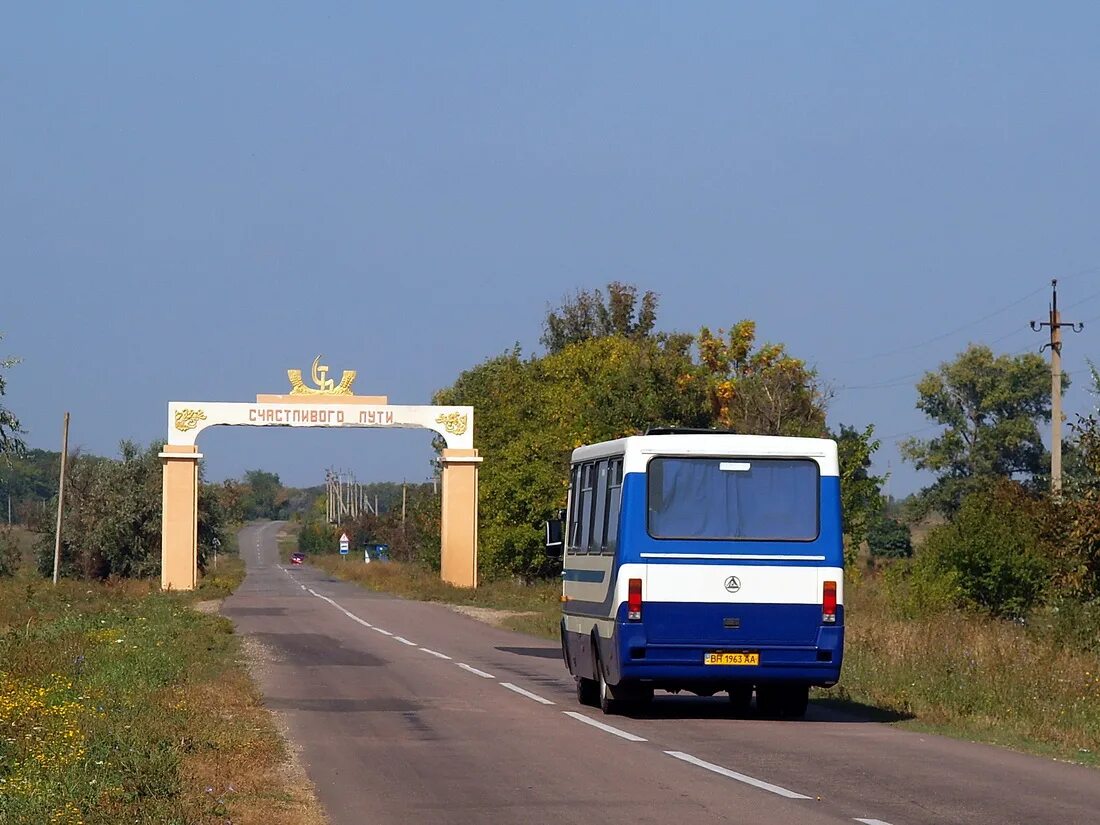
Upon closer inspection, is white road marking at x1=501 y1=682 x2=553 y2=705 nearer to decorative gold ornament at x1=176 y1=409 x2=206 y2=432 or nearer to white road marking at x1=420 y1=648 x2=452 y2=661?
white road marking at x1=420 y1=648 x2=452 y2=661

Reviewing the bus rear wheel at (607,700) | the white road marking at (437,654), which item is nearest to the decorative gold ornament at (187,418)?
the white road marking at (437,654)

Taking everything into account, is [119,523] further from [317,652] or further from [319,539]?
[319,539]

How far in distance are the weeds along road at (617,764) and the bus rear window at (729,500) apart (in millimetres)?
2027

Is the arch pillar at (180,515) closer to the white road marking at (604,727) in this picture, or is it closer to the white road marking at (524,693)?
the white road marking at (524,693)

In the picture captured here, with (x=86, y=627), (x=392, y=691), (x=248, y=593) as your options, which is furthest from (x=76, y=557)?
(x=392, y=691)

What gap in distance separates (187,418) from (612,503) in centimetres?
3898

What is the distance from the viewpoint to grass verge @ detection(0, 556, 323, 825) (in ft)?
33.8

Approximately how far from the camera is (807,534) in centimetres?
1711

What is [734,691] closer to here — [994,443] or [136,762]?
[136,762]

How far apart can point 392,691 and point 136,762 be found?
960 cm

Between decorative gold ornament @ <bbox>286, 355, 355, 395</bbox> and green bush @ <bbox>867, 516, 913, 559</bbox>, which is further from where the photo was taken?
green bush @ <bbox>867, 516, 913, 559</bbox>

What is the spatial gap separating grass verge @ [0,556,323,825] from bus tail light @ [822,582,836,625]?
5.73m

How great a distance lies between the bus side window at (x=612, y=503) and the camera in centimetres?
1739

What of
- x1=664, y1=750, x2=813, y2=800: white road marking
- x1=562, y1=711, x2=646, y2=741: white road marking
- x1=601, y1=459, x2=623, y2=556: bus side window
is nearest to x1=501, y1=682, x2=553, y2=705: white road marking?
x1=562, y1=711, x2=646, y2=741: white road marking
